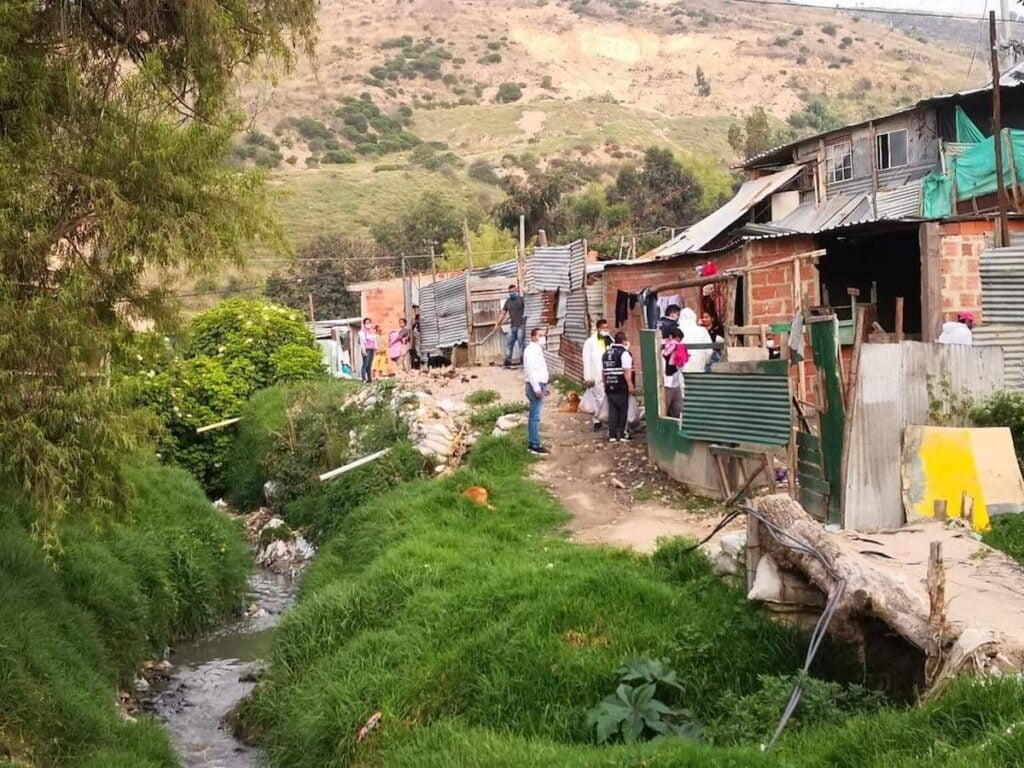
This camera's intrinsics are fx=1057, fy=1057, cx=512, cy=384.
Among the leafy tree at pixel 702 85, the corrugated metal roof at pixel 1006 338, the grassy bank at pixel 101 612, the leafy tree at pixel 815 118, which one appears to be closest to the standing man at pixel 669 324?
the corrugated metal roof at pixel 1006 338

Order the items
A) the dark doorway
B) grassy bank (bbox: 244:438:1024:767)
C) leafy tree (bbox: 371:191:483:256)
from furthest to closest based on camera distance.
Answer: leafy tree (bbox: 371:191:483:256), the dark doorway, grassy bank (bbox: 244:438:1024:767)

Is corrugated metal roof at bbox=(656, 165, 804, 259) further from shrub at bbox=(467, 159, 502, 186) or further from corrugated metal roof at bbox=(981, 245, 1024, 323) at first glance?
shrub at bbox=(467, 159, 502, 186)

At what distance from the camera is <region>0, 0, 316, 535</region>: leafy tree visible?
22.0 feet

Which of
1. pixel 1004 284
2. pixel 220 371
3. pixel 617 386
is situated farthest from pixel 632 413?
pixel 220 371

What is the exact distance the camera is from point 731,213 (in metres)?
25.0

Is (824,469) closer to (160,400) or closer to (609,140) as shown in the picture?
(160,400)

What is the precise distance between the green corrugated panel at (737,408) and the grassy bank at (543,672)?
6.92ft

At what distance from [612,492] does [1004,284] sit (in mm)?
6484

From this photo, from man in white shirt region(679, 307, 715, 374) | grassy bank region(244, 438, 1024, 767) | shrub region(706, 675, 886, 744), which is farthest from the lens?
man in white shirt region(679, 307, 715, 374)

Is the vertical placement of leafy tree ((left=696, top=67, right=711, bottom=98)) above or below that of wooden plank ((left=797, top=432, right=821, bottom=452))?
above

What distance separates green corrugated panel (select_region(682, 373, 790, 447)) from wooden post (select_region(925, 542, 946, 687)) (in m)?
4.78

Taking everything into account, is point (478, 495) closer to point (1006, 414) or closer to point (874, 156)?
point (1006, 414)

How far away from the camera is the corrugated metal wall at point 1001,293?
1442cm

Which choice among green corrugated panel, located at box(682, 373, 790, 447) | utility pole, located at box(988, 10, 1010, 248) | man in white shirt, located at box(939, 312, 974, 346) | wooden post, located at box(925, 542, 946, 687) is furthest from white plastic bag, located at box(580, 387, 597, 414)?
wooden post, located at box(925, 542, 946, 687)
